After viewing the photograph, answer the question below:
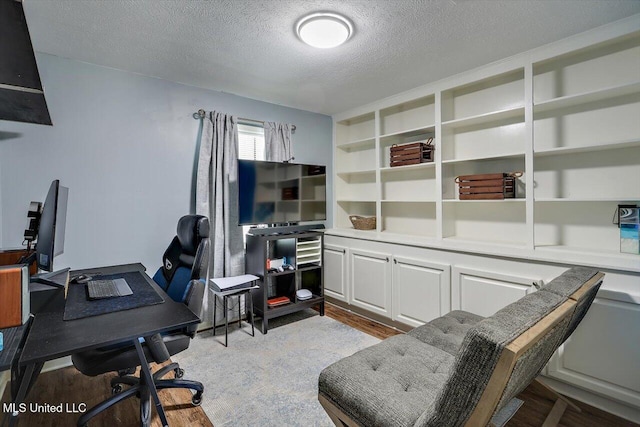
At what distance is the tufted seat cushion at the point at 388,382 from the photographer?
1190mm

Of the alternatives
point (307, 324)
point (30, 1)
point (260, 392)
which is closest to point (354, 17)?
point (30, 1)

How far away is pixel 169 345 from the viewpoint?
5.48ft

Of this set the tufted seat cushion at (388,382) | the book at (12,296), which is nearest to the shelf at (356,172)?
the tufted seat cushion at (388,382)

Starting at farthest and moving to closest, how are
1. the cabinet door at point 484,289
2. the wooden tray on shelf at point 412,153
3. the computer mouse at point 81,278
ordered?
1. the wooden tray on shelf at point 412,153
2. the cabinet door at point 484,289
3. the computer mouse at point 81,278

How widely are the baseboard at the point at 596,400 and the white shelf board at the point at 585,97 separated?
6.21 feet

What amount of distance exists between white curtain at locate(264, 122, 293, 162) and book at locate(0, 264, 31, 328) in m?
2.56

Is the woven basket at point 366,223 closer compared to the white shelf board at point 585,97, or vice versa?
the white shelf board at point 585,97

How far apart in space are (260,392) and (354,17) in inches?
95.2

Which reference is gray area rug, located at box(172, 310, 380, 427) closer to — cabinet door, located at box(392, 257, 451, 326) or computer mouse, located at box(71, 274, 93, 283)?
cabinet door, located at box(392, 257, 451, 326)

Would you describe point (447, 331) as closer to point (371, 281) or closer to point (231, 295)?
point (371, 281)

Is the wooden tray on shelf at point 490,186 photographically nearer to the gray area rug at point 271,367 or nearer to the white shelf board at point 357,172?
the white shelf board at point 357,172

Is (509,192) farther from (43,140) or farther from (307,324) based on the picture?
(43,140)

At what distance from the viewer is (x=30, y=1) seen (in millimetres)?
1624
